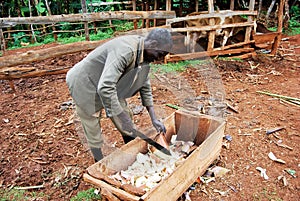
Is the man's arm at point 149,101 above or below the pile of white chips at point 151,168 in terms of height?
above

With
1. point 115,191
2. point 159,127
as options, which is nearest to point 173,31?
point 159,127

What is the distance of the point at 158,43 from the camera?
6.54 feet

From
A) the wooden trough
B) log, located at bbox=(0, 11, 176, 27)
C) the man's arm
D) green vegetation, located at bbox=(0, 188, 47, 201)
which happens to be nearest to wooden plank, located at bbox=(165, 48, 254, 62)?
log, located at bbox=(0, 11, 176, 27)

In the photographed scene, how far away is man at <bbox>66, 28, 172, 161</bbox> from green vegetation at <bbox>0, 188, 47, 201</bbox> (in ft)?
2.50

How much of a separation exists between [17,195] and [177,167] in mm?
1772

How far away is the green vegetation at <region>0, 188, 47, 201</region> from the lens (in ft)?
8.91

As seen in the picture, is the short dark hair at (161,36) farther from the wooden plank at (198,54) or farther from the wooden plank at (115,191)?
the wooden plank at (198,54)

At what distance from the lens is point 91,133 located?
2.61 m

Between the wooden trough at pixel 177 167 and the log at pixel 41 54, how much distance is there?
6.98 feet

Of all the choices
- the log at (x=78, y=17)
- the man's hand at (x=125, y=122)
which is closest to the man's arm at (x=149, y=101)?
the man's hand at (x=125, y=122)

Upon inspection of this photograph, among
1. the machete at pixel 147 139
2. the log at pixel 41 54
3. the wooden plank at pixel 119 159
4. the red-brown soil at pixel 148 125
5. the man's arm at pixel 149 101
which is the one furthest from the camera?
the log at pixel 41 54

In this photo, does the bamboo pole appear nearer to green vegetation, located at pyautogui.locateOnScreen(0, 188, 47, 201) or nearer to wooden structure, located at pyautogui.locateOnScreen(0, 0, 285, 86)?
wooden structure, located at pyautogui.locateOnScreen(0, 0, 285, 86)

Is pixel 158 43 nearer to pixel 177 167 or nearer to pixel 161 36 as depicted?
pixel 161 36

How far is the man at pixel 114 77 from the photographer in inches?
77.8
